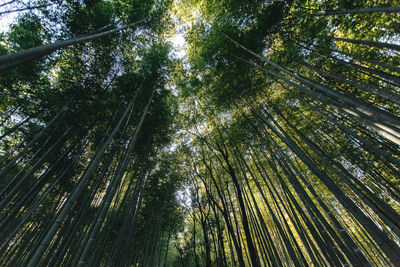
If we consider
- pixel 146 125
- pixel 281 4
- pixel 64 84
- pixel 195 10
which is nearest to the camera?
pixel 281 4

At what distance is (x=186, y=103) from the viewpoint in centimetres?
628

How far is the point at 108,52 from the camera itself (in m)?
4.02

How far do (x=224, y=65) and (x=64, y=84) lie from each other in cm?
469

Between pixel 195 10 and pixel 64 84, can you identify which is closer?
pixel 64 84

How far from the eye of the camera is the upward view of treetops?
268cm

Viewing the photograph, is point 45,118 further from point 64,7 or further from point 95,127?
point 64,7

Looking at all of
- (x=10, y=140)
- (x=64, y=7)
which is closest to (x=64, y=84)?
(x=64, y=7)

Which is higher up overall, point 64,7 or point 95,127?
point 64,7

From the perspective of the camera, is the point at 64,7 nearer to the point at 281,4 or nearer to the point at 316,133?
the point at 281,4

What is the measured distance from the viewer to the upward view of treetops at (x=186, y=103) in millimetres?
2680


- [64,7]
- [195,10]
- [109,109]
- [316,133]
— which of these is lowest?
[316,133]

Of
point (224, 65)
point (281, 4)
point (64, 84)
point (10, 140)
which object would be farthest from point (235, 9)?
point (10, 140)

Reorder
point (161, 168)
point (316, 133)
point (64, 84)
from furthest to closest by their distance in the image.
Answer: point (161, 168)
point (316, 133)
point (64, 84)

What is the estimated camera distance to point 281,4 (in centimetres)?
317
